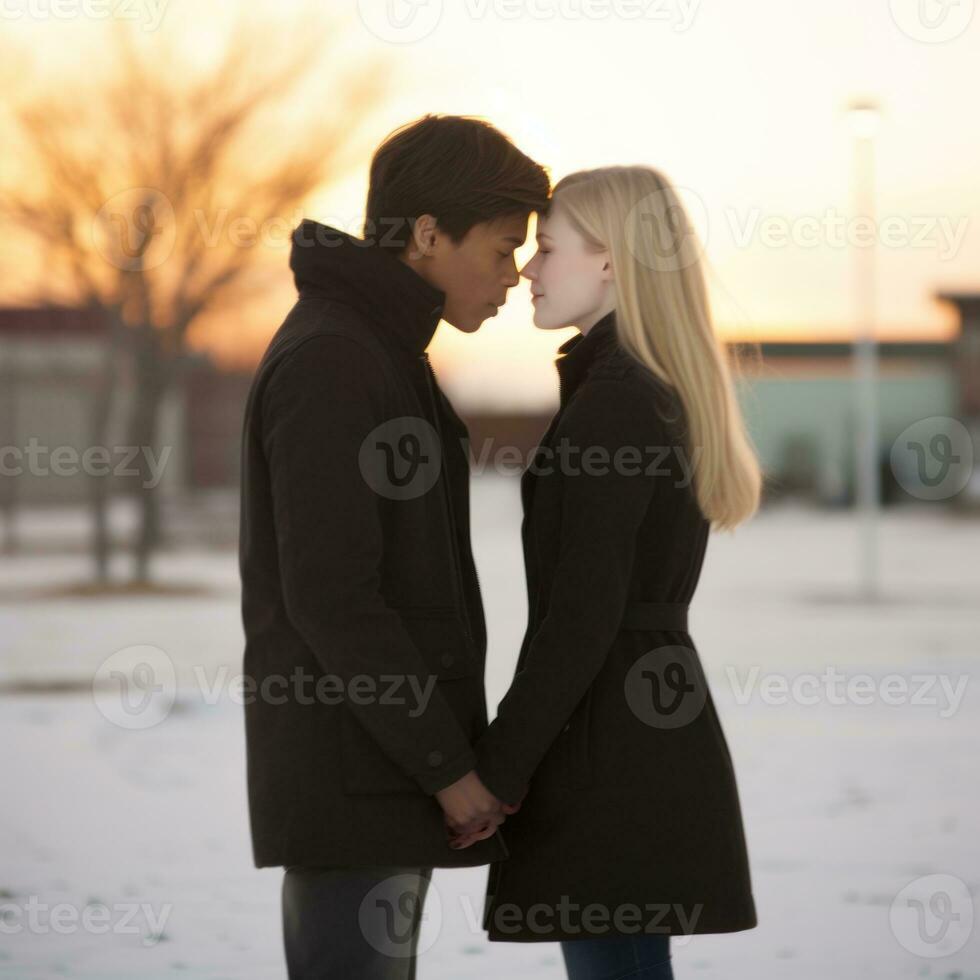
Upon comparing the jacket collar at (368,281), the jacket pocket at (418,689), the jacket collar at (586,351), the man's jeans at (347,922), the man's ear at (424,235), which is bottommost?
the man's jeans at (347,922)

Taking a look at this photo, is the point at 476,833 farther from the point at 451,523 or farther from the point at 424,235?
the point at 424,235

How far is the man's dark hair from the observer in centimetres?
216

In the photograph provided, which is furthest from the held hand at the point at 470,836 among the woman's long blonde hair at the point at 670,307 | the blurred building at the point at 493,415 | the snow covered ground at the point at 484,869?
the snow covered ground at the point at 484,869

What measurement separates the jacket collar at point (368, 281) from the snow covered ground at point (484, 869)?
2428 millimetres

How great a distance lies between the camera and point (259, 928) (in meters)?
4.51

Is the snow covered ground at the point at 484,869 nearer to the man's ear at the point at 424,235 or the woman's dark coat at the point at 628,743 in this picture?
the woman's dark coat at the point at 628,743

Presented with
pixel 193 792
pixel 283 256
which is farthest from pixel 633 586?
pixel 283 256

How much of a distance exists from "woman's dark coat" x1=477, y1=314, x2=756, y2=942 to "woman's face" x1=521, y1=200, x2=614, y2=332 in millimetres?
62

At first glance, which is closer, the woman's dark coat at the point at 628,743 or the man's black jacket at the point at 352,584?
the man's black jacket at the point at 352,584

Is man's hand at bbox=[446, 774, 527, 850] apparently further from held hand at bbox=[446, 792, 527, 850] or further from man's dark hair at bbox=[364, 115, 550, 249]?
man's dark hair at bbox=[364, 115, 550, 249]

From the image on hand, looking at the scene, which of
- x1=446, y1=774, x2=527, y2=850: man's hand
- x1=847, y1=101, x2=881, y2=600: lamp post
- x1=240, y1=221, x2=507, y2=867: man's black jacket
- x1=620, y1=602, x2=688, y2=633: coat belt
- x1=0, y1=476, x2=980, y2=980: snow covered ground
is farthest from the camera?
x1=847, y1=101, x2=881, y2=600: lamp post

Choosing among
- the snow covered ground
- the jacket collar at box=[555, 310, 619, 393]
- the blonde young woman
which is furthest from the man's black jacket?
the snow covered ground

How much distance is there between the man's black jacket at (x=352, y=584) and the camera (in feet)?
6.50

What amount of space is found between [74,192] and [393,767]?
58.2ft
